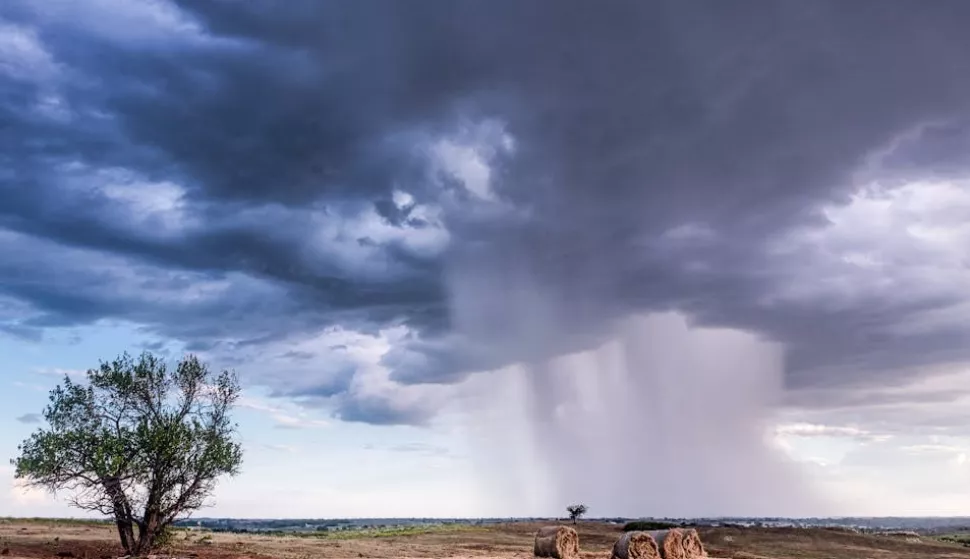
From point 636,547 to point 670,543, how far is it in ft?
10.3

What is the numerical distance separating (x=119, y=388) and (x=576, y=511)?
102m

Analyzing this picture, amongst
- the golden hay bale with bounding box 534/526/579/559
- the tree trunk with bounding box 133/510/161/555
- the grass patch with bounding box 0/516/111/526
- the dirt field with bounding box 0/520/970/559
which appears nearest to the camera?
the tree trunk with bounding box 133/510/161/555

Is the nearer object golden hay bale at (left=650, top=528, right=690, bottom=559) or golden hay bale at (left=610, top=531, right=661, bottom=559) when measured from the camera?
golden hay bale at (left=610, top=531, right=661, bottom=559)

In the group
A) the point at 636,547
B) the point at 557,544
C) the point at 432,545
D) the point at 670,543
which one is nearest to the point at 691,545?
the point at 670,543

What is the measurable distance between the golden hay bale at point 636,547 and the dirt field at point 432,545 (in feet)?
12.6

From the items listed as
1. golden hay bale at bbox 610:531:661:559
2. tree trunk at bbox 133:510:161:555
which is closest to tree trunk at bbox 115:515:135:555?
tree trunk at bbox 133:510:161:555

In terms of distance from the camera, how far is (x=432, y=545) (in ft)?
227

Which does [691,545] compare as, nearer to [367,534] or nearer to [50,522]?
[367,534]

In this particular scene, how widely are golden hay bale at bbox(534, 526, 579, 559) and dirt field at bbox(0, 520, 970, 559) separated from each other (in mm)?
2005

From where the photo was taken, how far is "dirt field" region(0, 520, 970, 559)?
1935 inches

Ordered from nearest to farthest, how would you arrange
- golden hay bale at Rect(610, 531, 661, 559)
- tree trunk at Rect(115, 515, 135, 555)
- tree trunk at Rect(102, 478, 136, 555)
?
tree trunk at Rect(102, 478, 136, 555) < tree trunk at Rect(115, 515, 135, 555) < golden hay bale at Rect(610, 531, 661, 559)

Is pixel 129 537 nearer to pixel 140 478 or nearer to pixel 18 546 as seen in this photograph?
pixel 140 478

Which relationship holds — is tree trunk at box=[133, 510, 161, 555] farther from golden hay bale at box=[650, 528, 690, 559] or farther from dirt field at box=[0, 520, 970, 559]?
golden hay bale at box=[650, 528, 690, 559]

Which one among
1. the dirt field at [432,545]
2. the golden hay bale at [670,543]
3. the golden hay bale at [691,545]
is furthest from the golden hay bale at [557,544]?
the golden hay bale at [691,545]
